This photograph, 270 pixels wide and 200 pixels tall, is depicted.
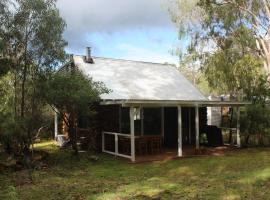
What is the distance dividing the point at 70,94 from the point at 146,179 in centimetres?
428

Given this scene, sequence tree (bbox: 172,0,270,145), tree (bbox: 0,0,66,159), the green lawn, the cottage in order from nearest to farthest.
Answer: the green lawn → tree (bbox: 0,0,66,159) → the cottage → tree (bbox: 172,0,270,145)

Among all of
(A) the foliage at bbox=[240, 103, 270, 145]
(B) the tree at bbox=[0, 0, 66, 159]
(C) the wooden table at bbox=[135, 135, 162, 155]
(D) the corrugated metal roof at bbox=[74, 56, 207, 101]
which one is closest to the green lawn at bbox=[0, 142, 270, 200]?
(C) the wooden table at bbox=[135, 135, 162, 155]

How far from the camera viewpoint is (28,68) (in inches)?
477

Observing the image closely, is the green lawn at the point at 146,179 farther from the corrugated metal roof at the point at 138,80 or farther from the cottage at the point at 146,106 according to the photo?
the corrugated metal roof at the point at 138,80

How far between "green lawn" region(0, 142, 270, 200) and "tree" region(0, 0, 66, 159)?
62.7 inches

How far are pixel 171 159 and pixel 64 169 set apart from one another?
401 centimetres

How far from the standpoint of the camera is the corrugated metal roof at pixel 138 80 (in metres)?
15.7

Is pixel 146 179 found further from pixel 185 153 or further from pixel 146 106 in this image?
pixel 185 153

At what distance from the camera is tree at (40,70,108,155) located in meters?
11.7

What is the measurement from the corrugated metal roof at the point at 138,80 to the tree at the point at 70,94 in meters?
2.09

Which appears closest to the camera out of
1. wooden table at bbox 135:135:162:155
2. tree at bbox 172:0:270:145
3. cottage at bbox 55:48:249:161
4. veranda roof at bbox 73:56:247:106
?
wooden table at bbox 135:135:162:155

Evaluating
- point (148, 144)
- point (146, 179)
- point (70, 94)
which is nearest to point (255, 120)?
point (148, 144)

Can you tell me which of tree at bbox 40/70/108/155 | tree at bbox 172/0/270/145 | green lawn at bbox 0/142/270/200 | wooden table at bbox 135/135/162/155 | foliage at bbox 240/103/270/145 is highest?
tree at bbox 172/0/270/145

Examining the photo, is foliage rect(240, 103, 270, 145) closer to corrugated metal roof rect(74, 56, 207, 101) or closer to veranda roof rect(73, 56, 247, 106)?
veranda roof rect(73, 56, 247, 106)
